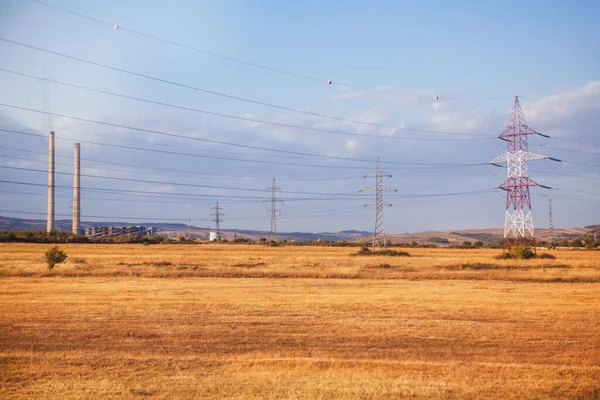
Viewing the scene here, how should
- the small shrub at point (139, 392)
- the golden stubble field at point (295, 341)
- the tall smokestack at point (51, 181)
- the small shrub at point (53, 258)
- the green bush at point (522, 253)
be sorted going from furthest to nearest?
the tall smokestack at point (51, 181) → the green bush at point (522, 253) → the small shrub at point (53, 258) → the golden stubble field at point (295, 341) → the small shrub at point (139, 392)

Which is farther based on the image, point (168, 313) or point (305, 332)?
point (168, 313)

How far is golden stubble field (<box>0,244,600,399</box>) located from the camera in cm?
1309

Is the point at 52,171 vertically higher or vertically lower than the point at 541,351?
higher

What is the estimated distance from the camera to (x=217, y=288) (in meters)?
32.8

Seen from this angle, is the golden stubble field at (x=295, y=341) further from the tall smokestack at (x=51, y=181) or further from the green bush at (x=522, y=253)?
the tall smokestack at (x=51, y=181)

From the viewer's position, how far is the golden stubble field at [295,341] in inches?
516

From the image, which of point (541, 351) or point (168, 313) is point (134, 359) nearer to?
point (168, 313)

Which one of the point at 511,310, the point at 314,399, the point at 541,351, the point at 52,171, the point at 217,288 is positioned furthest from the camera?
the point at 52,171

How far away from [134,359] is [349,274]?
2801 cm

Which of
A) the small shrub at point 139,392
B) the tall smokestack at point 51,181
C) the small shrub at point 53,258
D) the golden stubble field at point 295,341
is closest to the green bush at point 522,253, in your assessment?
the golden stubble field at point 295,341

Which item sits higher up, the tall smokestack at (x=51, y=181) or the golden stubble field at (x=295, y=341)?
the tall smokestack at (x=51, y=181)

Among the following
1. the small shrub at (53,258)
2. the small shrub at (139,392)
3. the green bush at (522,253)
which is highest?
the small shrub at (53,258)

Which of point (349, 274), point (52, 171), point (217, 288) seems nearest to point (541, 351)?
point (217, 288)

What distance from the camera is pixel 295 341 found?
18.3 m
